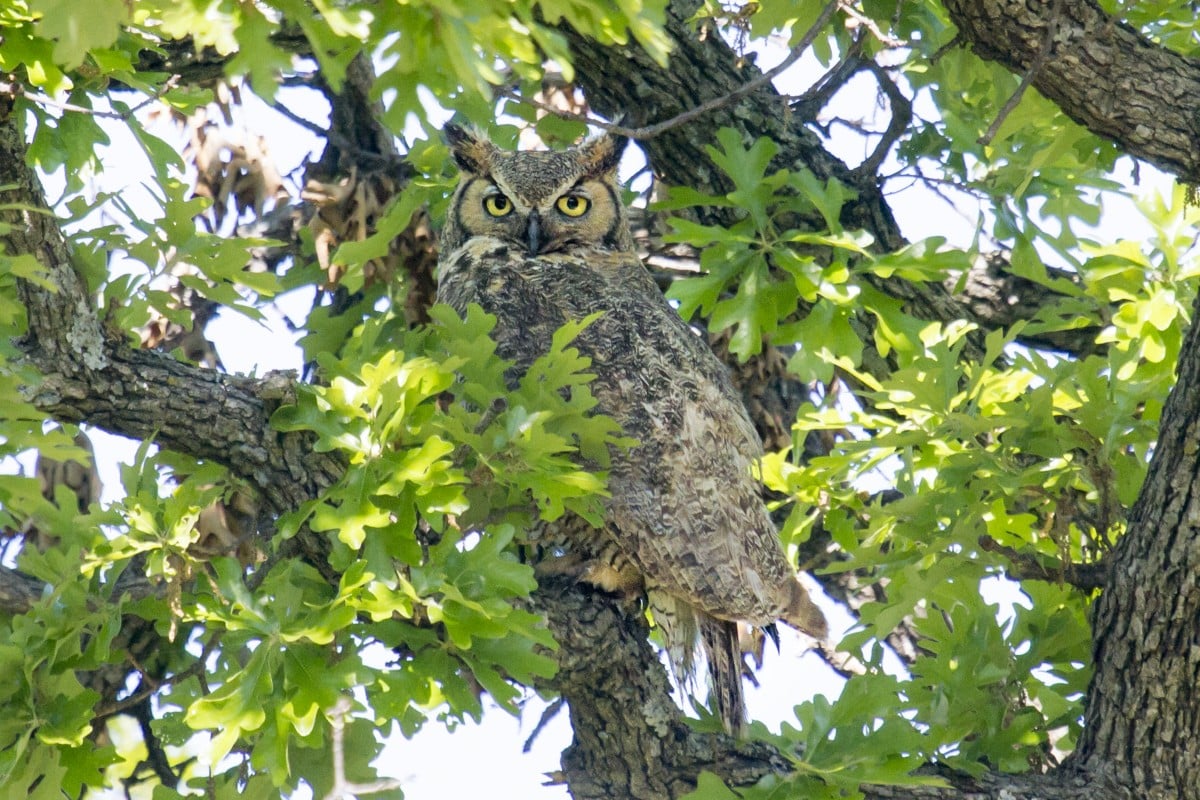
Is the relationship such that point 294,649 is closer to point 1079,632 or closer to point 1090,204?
point 1079,632

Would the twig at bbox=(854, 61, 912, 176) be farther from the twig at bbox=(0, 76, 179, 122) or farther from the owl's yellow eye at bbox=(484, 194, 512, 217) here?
the twig at bbox=(0, 76, 179, 122)

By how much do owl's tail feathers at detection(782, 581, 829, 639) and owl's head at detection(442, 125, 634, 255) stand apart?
1.16m

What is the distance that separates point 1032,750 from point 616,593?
3.34 feet

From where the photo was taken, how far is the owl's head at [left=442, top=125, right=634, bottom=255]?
11.8 ft

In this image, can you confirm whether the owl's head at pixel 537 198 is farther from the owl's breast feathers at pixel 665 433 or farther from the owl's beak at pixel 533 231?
the owl's breast feathers at pixel 665 433

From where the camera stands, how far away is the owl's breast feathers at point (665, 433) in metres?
2.99

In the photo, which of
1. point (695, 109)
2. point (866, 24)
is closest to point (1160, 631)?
point (695, 109)

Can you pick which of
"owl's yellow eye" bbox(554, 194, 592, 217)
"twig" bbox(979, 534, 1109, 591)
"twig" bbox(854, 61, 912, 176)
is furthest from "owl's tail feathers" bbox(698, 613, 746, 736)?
"twig" bbox(854, 61, 912, 176)

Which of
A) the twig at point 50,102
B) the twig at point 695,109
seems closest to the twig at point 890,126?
the twig at point 695,109

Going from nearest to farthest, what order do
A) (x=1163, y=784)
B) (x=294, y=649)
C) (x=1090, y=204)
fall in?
(x=294, y=649) → (x=1163, y=784) → (x=1090, y=204)

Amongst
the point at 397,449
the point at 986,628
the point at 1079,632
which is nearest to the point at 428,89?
the point at 397,449

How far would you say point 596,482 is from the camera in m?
2.25

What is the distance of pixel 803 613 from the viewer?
320 centimetres

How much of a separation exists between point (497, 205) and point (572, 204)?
22 centimetres
